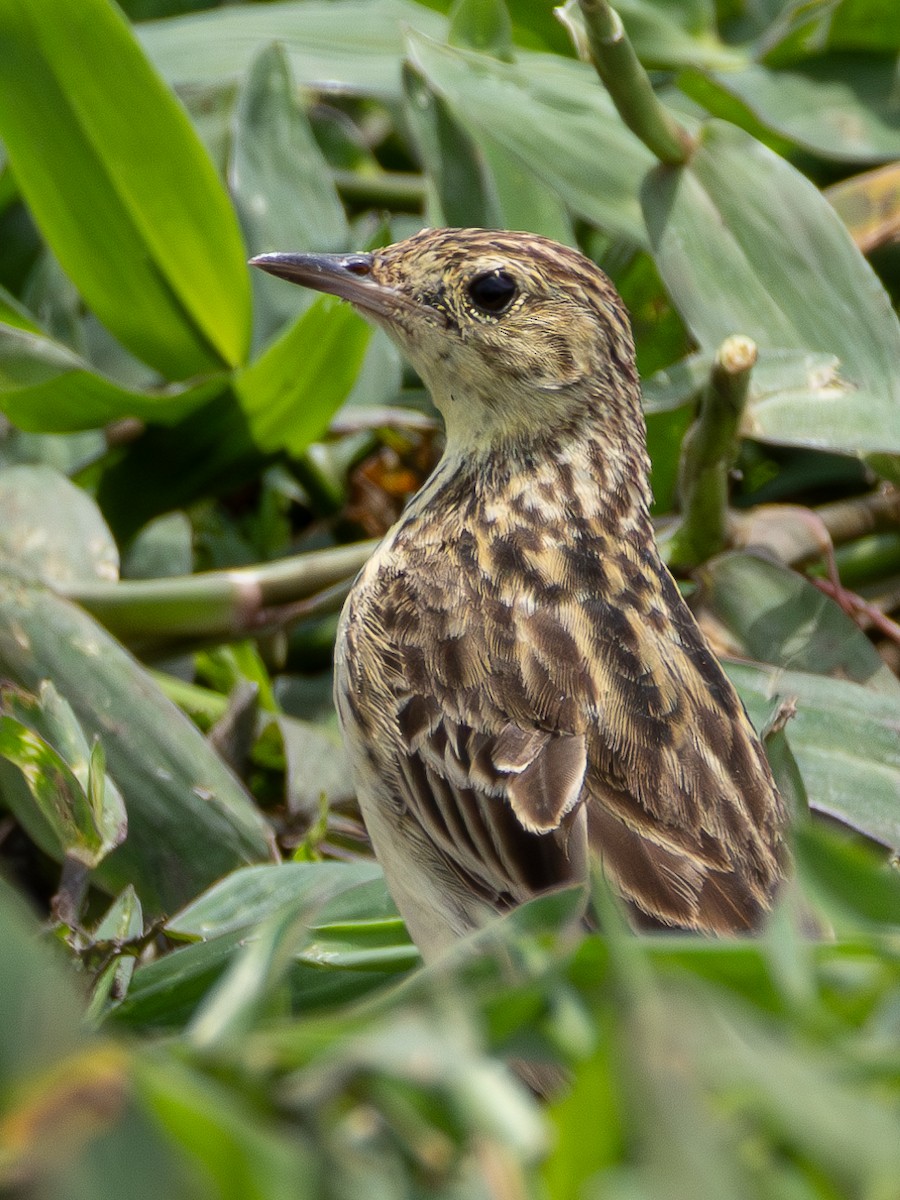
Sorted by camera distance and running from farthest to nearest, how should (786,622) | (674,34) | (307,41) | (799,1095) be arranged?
1. (307,41)
2. (674,34)
3. (786,622)
4. (799,1095)

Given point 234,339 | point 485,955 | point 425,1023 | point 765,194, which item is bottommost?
point 234,339

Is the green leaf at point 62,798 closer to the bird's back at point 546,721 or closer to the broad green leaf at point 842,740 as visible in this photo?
the bird's back at point 546,721

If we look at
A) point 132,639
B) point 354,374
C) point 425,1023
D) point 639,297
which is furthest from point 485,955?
point 639,297

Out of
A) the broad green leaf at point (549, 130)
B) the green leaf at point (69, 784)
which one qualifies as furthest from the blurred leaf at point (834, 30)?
the green leaf at point (69, 784)

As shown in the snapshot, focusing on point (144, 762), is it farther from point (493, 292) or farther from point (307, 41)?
point (307, 41)

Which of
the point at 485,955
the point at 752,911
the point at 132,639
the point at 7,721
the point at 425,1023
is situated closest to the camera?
the point at 425,1023

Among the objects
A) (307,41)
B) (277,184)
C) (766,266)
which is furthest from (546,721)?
(307,41)

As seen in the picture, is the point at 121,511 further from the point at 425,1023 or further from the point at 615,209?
the point at 425,1023
